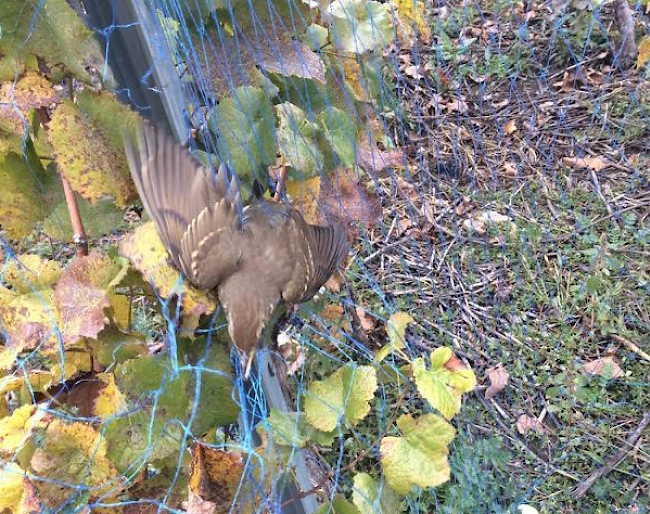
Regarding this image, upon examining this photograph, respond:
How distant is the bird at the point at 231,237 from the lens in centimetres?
122

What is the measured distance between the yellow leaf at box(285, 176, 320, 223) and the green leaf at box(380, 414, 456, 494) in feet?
1.68

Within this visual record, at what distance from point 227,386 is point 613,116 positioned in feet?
8.42

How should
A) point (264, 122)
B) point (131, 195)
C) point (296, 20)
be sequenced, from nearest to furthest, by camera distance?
point (131, 195)
point (264, 122)
point (296, 20)

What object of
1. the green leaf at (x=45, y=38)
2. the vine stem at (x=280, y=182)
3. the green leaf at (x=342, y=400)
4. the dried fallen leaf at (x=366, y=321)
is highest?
the green leaf at (x=45, y=38)

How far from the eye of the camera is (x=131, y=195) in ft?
4.05

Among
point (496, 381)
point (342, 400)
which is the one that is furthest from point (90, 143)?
point (496, 381)

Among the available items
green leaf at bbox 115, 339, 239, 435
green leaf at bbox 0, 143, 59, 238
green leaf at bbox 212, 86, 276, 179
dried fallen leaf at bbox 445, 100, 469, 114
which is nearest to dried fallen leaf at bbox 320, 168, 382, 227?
green leaf at bbox 212, 86, 276, 179

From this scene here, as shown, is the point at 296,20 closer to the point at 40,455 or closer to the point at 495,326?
the point at 40,455

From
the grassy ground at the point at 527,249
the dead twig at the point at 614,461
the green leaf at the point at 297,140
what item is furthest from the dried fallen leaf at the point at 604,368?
the green leaf at the point at 297,140

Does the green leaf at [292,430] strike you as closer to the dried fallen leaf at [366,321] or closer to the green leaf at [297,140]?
the green leaf at [297,140]

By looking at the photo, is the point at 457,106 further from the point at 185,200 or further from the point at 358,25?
the point at 185,200

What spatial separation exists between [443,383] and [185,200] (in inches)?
25.7

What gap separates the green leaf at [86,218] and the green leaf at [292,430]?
1.57 feet

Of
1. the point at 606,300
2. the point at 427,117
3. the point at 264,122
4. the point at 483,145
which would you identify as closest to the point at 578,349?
the point at 606,300
